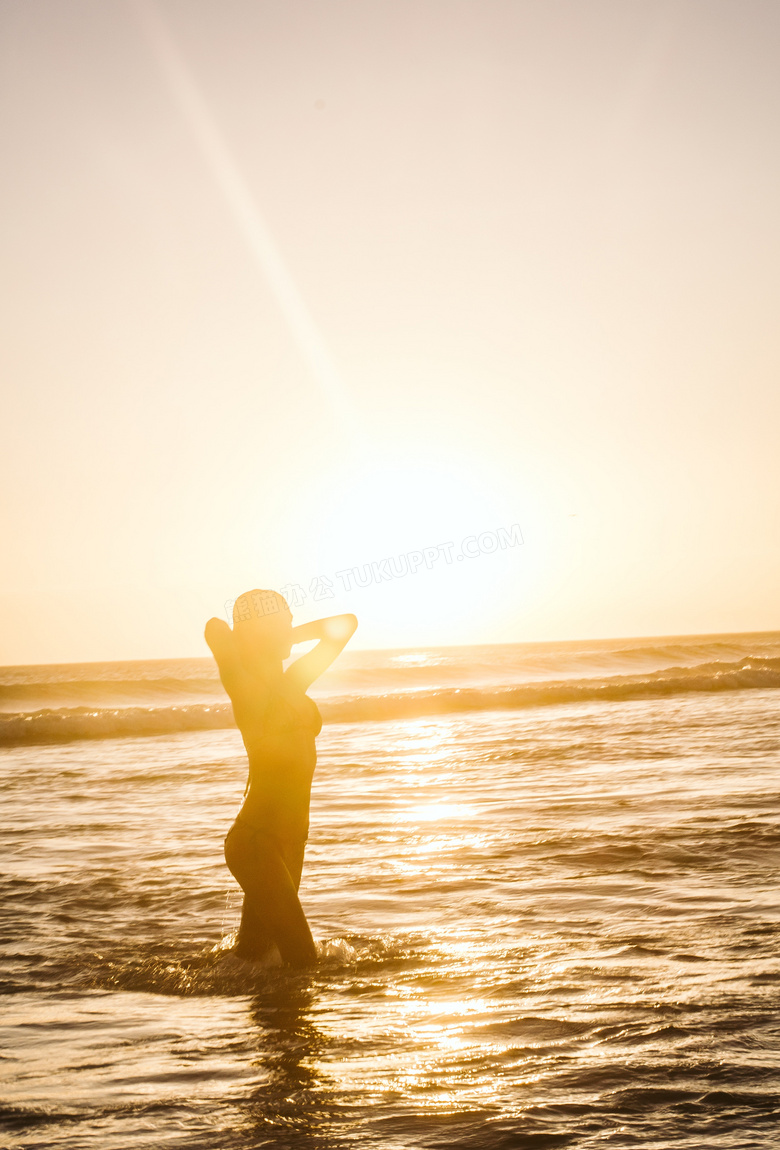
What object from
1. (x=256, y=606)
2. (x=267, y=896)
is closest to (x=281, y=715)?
(x=256, y=606)

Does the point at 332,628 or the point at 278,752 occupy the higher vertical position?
the point at 332,628

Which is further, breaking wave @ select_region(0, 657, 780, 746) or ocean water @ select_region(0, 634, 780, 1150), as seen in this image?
breaking wave @ select_region(0, 657, 780, 746)

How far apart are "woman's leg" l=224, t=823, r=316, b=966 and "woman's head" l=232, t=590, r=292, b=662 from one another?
99 centimetres

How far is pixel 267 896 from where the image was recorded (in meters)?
4.65

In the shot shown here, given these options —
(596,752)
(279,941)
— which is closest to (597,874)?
(279,941)

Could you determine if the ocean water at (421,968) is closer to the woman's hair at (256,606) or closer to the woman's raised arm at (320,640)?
the woman's raised arm at (320,640)

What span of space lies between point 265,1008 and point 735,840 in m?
4.62

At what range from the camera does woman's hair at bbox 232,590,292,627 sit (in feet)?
16.0

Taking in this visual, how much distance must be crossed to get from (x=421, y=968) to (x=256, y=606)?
2253 mm

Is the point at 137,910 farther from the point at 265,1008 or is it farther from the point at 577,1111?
the point at 577,1111

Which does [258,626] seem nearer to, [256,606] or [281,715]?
[256,606]

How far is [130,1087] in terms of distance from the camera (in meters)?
3.37

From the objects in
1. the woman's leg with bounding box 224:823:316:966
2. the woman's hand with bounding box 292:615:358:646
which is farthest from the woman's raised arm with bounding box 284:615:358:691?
the woman's leg with bounding box 224:823:316:966

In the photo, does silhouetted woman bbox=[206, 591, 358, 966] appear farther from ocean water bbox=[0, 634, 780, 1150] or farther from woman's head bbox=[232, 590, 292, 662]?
ocean water bbox=[0, 634, 780, 1150]
